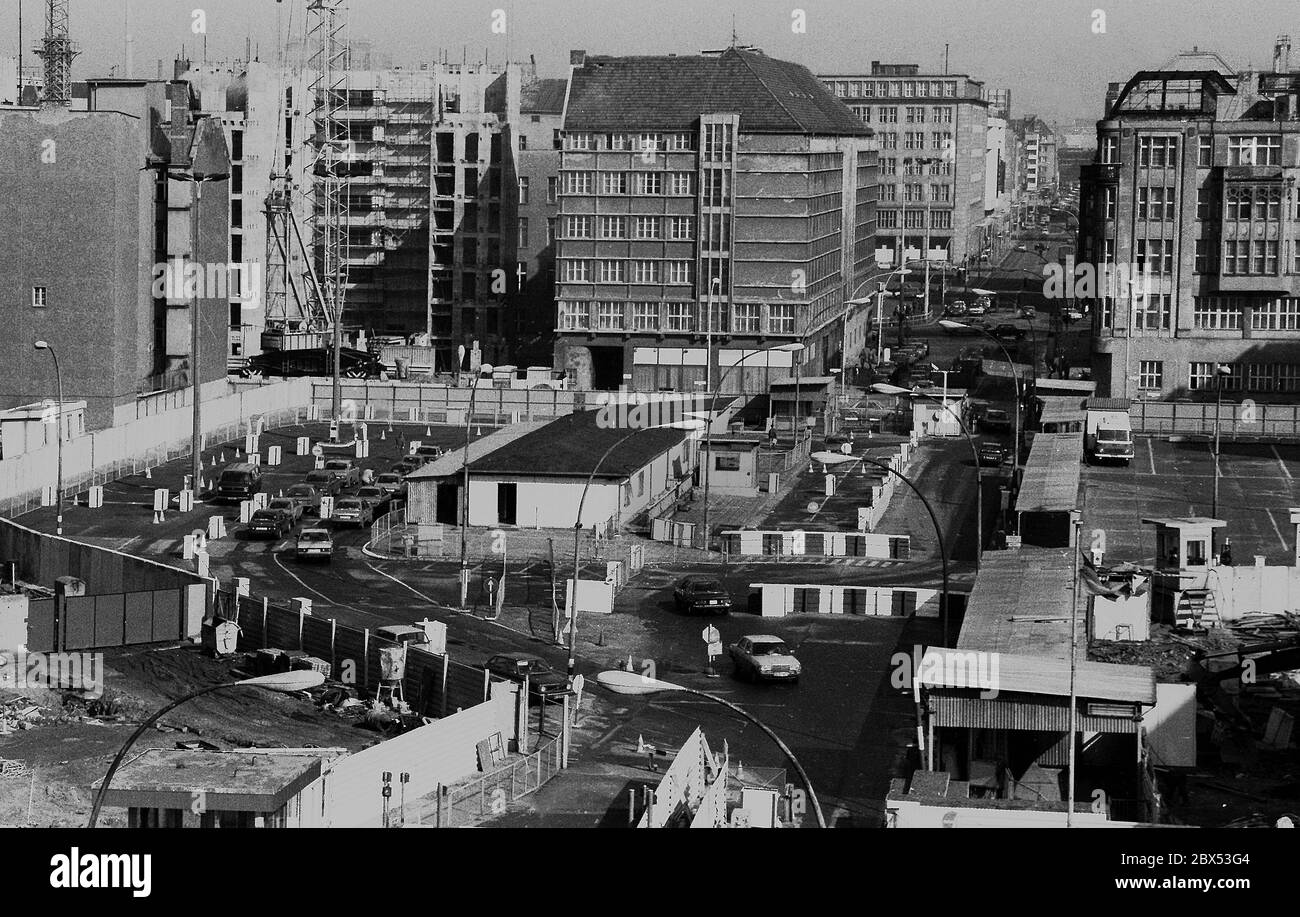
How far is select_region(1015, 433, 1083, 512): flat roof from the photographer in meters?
70.7

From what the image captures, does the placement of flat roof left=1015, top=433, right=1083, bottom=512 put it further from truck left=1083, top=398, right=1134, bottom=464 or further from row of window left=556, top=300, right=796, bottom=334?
row of window left=556, top=300, right=796, bottom=334

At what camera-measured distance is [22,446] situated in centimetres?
8669

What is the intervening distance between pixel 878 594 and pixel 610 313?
63.3 m

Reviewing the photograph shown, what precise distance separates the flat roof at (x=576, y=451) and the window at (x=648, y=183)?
97.2 ft

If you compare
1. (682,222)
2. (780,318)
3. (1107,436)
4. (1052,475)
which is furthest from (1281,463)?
(682,222)

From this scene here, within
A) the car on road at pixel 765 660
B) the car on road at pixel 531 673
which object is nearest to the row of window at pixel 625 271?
the car on road at pixel 531 673

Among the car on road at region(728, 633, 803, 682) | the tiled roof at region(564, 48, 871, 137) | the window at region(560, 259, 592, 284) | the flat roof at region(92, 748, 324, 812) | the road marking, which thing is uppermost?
the tiled roof at region(564, 48, 871, 137)

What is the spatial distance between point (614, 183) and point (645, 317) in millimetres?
7293

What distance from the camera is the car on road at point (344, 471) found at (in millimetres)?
87188

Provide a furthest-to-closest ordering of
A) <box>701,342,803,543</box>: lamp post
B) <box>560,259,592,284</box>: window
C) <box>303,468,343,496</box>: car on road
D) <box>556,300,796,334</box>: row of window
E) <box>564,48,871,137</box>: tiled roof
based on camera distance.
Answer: <box>560,259,592,284</box>: window → <box>556,300,796,334</box>: row of window → <box>564,48,871,137</box>: tiled roof → <box>303,468,343,496</box>: car on road → <box>701,342,803,543</box>: lamp post

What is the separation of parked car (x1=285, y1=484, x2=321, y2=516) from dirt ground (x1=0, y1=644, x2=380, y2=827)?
2184 cm

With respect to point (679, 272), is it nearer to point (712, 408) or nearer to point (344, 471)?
point (344, 471)

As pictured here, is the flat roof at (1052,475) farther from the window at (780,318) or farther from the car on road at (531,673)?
the window at (780,318)

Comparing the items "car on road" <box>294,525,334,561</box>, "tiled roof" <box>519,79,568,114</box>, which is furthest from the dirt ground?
"tiled roof" <box>519,79,568,114</box>
